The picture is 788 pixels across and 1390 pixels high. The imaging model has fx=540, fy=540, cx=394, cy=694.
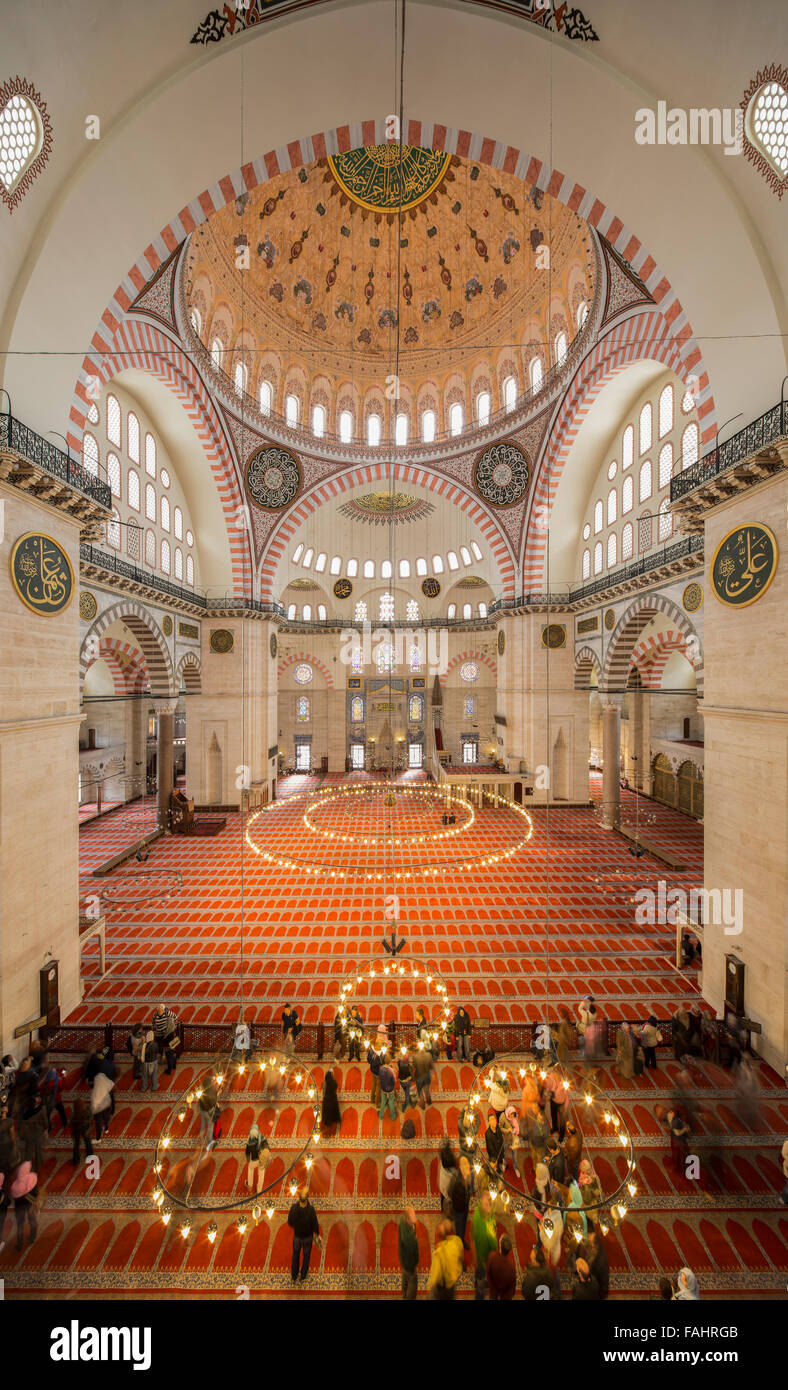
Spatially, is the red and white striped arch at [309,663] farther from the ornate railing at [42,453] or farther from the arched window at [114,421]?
the ornate railing at [42,453]

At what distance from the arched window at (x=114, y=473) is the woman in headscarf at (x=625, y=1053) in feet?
42.9

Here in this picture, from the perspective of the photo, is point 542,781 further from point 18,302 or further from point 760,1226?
point 18,302

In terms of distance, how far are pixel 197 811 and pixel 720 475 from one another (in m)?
15.7

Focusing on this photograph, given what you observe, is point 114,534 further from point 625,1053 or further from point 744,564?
point 625,1053

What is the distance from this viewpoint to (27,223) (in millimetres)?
5730

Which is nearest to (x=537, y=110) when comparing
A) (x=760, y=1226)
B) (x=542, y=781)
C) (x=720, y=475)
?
(x=720, y=475)

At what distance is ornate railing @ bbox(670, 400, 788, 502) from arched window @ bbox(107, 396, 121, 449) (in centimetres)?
1134

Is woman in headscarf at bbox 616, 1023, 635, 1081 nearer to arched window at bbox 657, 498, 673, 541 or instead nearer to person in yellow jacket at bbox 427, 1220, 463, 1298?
person in yellow jacket at bbox 427, 1220, 463, 1298

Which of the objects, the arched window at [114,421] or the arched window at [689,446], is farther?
the arched window at [114,421]

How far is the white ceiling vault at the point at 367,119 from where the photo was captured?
5.31 metres

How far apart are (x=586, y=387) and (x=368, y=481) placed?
7507 mm

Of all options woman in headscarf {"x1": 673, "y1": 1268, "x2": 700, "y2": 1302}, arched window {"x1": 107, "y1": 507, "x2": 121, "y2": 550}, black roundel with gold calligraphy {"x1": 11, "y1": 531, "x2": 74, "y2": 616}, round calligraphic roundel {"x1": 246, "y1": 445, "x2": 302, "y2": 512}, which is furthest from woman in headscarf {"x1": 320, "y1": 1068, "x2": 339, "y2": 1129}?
round calligraphic roundel {"x1": 246, "y1": 445, "x2": 302, "y2": 512}

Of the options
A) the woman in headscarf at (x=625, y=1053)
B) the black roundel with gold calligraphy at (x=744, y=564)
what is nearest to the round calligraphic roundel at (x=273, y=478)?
the black roundel with gold calligraphy at (x=744, y=564)
